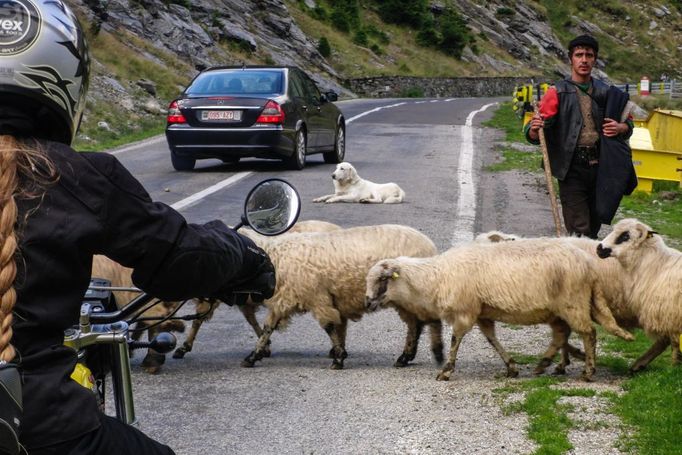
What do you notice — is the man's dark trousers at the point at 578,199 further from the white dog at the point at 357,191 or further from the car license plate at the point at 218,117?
the car license plate at the point at 218,117

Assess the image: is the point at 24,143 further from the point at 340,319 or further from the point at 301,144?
the point at 301,144

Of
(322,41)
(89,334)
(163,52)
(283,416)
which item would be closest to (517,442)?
(283,416)

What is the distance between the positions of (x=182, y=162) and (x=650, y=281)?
40.2 ft

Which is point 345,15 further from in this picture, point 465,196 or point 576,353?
point 576,353

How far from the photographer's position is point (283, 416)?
600 centimetres

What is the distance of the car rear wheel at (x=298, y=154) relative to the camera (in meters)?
18.3

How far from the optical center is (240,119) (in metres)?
17.8

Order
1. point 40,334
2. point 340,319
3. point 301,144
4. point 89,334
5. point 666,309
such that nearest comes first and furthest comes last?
point 40,334 → point 89,334 → point 666,309 → point 340,319 → point 301,144

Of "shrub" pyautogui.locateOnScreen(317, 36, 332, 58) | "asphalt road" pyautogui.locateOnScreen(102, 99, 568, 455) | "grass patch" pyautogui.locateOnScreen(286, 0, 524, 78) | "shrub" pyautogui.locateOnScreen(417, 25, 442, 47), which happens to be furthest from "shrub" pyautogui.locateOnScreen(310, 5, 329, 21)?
"asphalt road" pyautogui.locateOnScreen(102, 99, 568, 455)

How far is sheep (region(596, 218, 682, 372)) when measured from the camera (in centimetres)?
694

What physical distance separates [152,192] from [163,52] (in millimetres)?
24619

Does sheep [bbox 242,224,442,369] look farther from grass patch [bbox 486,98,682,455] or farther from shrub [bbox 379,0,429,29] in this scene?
shrub [bbox 379,0,429,29]

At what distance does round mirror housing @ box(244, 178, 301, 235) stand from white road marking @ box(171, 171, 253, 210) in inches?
403

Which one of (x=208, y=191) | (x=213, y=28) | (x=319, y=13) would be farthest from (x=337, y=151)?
(x=319, y=13)
